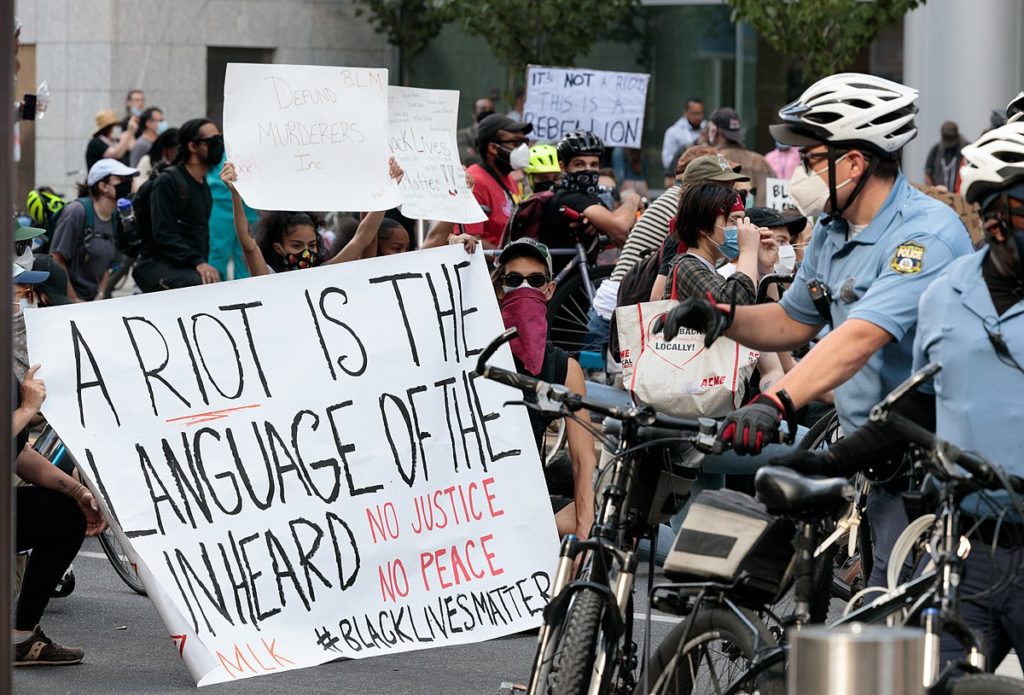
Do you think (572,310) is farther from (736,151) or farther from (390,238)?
(736,151)

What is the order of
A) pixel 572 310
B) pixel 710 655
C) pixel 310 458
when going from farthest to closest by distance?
pixel 572 310 < pixel 310 458 < pixel 710 655

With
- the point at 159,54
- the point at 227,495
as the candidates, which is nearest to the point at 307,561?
the point at 227,495

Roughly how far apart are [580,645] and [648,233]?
5.49 m

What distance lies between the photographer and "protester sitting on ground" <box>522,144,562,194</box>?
11.6 meters

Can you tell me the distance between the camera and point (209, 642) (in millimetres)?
6105

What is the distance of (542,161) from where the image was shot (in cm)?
1168

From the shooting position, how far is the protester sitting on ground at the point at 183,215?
10.8 meters

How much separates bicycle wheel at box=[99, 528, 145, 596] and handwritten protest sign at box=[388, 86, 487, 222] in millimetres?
1989

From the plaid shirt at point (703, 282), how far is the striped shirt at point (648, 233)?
2.22 m

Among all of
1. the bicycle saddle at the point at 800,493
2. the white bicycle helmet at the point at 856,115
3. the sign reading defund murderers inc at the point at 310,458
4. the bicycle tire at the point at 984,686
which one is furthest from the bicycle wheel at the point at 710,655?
the sign reading defund murderers inc at the point at 310,458

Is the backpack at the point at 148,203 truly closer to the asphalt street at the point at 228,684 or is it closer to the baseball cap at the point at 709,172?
the baseball cap at the point at 709,172

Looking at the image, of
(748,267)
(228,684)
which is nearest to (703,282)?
(748,267)

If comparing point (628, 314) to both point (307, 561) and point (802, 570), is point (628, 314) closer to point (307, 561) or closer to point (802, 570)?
point (307, 561)

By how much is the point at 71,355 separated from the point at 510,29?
19810 mm
